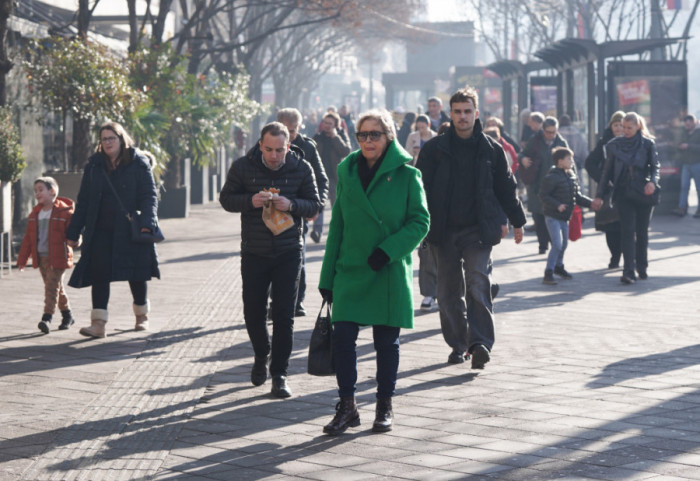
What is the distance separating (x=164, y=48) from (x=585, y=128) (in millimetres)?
7756

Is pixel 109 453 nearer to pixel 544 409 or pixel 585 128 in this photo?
pixel 544 409

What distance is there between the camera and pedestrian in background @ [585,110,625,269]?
1312 centimetres

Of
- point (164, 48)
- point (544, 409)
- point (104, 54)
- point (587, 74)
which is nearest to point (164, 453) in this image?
point (544, 409)

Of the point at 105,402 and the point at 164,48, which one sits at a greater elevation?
the point at 164,48

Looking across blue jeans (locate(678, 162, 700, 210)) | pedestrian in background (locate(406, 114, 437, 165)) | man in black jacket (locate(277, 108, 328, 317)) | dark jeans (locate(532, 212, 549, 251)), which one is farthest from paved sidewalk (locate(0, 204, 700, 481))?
blue jeans (locate(678, 162, 700, 210))

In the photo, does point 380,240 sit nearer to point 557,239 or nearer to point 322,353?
point 322,353

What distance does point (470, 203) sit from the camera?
300 inches

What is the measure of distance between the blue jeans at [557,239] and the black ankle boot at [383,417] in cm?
645

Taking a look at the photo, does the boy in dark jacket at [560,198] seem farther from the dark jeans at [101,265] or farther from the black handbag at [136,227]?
the dark jeans at [101,265]

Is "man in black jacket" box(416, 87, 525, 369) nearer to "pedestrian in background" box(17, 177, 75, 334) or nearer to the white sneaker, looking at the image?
the white sneaker

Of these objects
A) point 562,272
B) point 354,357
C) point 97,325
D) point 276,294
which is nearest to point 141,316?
point 97,325

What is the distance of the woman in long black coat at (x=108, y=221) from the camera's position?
8812mm

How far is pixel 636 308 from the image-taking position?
10.4 metres

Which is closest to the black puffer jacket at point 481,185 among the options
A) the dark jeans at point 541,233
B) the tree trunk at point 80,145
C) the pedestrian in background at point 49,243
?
the pedestrian in background at point 49,243
